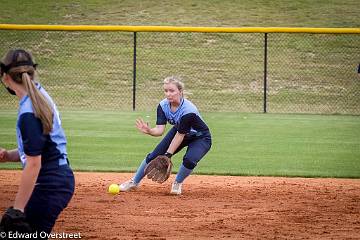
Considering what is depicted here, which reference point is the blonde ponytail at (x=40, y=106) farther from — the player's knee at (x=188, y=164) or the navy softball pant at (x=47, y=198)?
the player's knee at (x=188, y=164)

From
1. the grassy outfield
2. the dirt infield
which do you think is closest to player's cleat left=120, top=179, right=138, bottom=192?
the dirt infield

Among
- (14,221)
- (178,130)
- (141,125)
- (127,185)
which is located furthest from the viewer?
(127,185)

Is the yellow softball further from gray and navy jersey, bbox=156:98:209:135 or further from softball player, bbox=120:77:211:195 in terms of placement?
gray and navy jersey, bbox=156:98:209:135

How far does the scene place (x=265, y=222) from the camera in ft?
25.5

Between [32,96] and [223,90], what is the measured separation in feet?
66.2

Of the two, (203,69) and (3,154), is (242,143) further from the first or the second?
(203,69)

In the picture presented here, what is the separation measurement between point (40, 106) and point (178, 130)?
15.1ft

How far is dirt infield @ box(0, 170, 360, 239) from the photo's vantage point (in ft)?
23.9

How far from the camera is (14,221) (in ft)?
14.7

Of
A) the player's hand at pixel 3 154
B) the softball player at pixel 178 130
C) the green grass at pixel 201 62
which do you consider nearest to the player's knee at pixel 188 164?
the softball player at pixel 178 130

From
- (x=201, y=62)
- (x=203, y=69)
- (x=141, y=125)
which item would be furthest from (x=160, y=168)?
(x=201, y=62)

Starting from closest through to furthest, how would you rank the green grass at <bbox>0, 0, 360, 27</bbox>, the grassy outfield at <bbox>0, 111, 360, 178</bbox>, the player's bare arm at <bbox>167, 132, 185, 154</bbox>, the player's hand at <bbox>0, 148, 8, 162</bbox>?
the player's hand at <bbox>0, 148, 8, 162</bbox> < the player's bare arm at <bbox>167, 132, 185, 154</bbox> < the grassy outfield at <bbox>0, 111, 360, 178</bbox> < the green grass at <bbox>0, 0, 360, 27</bbox>

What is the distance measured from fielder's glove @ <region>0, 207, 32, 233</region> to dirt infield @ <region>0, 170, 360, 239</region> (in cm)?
249

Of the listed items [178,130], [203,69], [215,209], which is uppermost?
[178,130]
